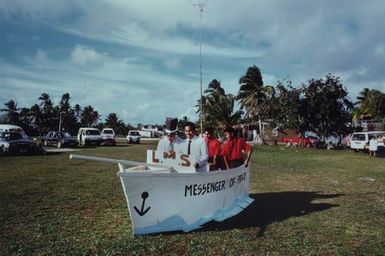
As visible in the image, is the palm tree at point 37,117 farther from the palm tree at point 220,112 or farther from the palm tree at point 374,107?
the palm tree at point 374,107

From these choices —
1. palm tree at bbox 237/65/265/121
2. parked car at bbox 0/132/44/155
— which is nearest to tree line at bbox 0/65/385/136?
palm tree at bbox 237/65/265/121

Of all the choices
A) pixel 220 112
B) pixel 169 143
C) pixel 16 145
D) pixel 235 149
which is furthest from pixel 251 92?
pixel 169 143

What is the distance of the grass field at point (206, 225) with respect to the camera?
638 cm

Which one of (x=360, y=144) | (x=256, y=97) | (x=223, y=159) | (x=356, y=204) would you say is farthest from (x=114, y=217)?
(x=256, y=97)

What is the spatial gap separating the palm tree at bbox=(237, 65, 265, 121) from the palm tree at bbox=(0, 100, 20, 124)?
174 ft

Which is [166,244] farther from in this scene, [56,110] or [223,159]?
[56,110]

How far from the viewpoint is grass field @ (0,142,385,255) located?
20.9 feet

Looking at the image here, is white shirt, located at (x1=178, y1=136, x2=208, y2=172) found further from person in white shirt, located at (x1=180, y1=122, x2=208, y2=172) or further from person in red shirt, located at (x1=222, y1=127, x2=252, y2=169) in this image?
person in red shirt, located at (x1=222, y1=127, x2=252, y2=169)

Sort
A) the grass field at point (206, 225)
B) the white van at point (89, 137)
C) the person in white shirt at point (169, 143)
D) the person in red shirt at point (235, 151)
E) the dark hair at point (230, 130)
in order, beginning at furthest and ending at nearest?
the white van at point (89, 137)
the person in red shirt at point (235, 151)
the dark hair at point (230, 130)
the person in white shirt at point (169, 143)
the grass field at point (206, 225)

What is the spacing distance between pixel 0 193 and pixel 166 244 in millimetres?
6456

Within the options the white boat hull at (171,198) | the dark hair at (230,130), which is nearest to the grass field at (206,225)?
the white boat hull at (171,198)

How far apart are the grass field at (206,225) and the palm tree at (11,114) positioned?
79.4m

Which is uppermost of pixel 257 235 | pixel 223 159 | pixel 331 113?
pixel 331 113

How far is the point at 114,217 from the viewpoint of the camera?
852 centimetres
